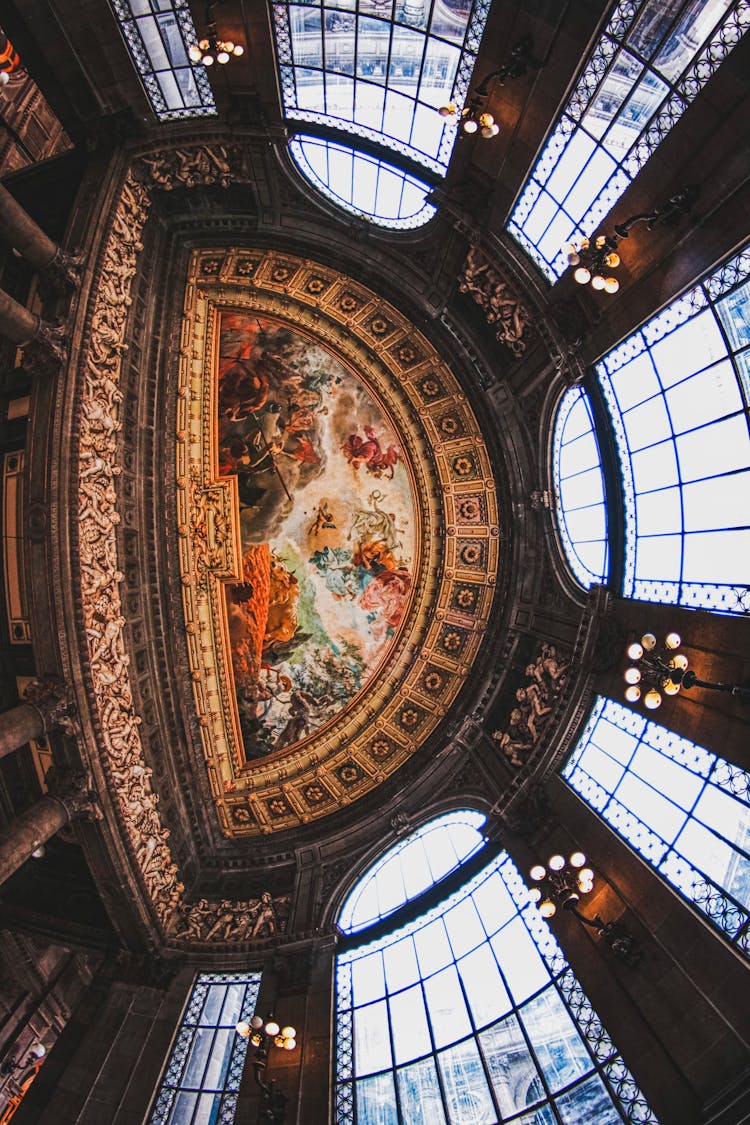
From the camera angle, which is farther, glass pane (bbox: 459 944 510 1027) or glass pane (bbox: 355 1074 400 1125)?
glass pane (bbox: 459 944 510 1027)

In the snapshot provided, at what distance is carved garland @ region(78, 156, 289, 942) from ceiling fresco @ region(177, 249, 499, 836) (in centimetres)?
284

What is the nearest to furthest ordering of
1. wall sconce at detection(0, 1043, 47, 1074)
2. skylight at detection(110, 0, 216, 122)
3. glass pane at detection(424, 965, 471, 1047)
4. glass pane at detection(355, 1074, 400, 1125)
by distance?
glass pane at detection(355, 1074, 400, 1125), skylight at detection(110, 0, 216, 122), glass pane at detection(424, 965, 471, 1047), wall sconce at detection(0, 1043, 47, 1074)

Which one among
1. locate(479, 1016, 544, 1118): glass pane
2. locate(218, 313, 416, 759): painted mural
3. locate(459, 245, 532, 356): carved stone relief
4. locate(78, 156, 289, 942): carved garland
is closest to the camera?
locate(479, 1016, 544, 1118): glass pane

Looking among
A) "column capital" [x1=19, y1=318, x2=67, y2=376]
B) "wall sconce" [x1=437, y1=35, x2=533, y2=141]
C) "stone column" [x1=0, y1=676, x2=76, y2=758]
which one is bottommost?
"wall sconce" [x1=437, y1=35, x2=533, y2=141]

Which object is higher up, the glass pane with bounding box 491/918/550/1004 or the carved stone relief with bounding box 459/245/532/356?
the carved stone relief with bounding box 459/245/532/356

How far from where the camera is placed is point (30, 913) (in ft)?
49.2

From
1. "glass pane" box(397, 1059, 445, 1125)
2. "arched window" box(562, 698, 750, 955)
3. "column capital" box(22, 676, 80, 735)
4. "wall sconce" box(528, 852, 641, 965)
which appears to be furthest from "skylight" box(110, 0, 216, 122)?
"glass pane" box(397, 1059, 445, 1125)

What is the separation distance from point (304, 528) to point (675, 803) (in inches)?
463

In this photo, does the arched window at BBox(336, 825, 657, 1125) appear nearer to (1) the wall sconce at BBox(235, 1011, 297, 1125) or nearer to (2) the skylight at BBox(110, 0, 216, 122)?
(1) the wall sconce at BBox(235, 1011, 297, 1125)

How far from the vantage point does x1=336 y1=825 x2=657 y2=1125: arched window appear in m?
11.3

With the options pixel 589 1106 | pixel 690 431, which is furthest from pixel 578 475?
pixel 589 1106

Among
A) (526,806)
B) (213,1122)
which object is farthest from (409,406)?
(213,1122)

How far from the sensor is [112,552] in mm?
14688

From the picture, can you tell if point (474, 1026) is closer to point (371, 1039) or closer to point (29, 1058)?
point (371, 1039)
